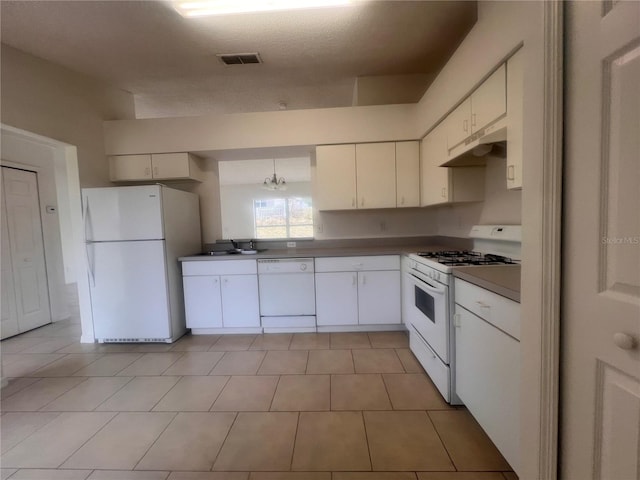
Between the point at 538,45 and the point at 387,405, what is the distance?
1.95 meters

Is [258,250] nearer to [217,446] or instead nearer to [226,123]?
[226,123]

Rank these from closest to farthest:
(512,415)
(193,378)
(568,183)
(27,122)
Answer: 1. (568,183)
2. (512,415)
3. (193,378)
4. (27,122)

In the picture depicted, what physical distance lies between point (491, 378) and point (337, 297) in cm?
172

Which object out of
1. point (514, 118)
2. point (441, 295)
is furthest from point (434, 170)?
point (441, 295)

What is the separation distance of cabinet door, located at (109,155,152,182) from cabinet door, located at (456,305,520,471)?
3441 mm

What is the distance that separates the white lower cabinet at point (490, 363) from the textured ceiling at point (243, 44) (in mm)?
2067

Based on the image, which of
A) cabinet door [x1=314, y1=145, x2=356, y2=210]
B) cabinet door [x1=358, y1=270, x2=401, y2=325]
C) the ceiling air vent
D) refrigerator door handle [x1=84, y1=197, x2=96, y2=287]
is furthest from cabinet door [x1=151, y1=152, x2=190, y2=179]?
cabinet door [x1=358, y1=270, x2=401, y2=325]

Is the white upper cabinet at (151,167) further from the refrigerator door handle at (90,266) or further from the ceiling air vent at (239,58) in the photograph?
the ceiling air vent at (239,58)

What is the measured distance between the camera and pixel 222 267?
9.82 ft

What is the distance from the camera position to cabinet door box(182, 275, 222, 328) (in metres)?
3.01

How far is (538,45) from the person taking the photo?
0.85 m

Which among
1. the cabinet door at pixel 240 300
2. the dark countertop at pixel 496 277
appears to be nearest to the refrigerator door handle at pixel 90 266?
the cabinet door at pixel 240 300

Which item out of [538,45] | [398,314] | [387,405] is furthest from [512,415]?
[398,314]

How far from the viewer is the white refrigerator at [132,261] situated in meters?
2.77
